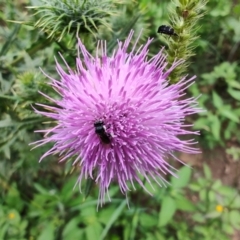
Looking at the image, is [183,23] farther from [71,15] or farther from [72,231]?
[72,231]

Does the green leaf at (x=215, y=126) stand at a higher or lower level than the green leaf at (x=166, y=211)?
higher

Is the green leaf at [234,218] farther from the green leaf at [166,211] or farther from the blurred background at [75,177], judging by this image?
the green leaf at [166,211]

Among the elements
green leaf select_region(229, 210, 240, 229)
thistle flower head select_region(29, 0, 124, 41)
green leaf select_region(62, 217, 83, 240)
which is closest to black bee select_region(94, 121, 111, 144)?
thistle flower head select_region(29, 0, 124, 41)

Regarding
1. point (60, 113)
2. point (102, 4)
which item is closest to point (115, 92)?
point (60, 113)

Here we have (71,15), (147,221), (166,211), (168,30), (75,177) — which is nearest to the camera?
(168,30)

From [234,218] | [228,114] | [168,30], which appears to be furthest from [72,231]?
[168,30]

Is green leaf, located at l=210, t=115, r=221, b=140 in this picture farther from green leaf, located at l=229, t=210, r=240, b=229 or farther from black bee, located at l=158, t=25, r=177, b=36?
black bee, located at l=158, t=25, r=177, b=36


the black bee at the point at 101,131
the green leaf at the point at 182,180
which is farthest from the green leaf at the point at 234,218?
the black bee at the point at 101,131
